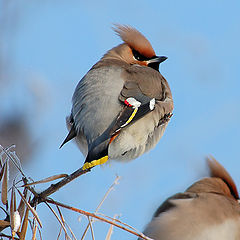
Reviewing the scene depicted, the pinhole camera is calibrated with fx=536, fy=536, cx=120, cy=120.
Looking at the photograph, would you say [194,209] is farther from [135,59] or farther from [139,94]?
[135,59]

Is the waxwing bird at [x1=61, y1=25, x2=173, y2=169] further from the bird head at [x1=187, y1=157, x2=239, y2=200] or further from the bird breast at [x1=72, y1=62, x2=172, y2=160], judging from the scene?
the bird head at [x1=187, y1=157, x2=239, y2=200]

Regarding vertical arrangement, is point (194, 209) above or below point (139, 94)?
below

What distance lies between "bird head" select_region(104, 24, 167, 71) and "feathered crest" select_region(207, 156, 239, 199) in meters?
0.83

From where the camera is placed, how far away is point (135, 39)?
4.02m

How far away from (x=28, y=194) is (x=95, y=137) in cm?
101

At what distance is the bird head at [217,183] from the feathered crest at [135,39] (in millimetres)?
929

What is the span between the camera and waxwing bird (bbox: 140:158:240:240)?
298 cm

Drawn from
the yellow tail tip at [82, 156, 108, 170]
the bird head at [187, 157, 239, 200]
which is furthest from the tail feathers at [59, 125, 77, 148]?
the bird head at [187, 157, 239, 200]

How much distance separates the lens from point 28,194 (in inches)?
74.3

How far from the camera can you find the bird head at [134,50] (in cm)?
397

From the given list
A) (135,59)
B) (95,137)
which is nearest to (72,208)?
(95,137)

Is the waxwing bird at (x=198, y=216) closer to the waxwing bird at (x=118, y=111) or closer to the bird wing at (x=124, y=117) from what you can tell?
the waxwing bird at (x=118, y=111)

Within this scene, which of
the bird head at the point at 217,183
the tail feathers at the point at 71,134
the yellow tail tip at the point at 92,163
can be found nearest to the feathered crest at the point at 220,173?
the bird head at the point at 217,183

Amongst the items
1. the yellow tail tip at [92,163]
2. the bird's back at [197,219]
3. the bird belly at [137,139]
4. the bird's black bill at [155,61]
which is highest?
the bird's black bill at [155,61]
